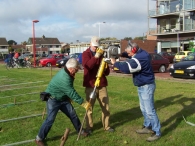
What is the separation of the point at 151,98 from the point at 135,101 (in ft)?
11.2

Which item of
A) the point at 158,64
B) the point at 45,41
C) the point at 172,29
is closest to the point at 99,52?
the point at 158,64

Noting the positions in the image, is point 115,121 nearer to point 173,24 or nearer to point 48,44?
point 173,24

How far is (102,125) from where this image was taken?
645 centimetres

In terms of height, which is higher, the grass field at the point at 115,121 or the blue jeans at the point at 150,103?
the blue jeans at the point at 150,103

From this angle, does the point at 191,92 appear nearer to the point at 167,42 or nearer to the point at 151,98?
the point at 151,98

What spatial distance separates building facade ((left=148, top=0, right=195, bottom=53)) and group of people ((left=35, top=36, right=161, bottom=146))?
121ft

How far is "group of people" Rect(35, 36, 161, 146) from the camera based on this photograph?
200 inches

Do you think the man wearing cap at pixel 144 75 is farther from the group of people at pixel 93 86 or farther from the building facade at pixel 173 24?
the building facade at pixel 173 24

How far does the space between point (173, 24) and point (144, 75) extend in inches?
1647

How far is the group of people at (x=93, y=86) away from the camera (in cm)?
509

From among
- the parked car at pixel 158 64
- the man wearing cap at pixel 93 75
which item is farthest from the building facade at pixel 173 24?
the man wearing cap at pixel 93 75

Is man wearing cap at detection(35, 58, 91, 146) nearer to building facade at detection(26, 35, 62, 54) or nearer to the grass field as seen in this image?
the grass field

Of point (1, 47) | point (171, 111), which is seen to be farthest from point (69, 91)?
point (1, 47)

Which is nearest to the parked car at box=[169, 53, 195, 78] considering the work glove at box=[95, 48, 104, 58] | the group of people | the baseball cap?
the group of people
